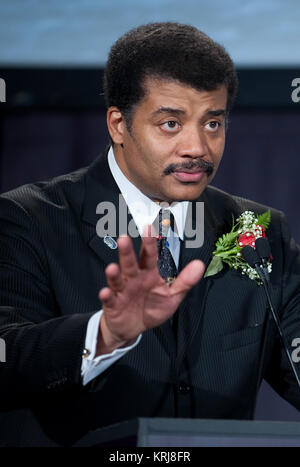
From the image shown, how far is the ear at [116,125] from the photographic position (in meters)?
2.04

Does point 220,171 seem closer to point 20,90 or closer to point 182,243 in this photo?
point 20,90

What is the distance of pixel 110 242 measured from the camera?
1.94 metres

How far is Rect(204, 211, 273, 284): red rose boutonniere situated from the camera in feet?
6.59

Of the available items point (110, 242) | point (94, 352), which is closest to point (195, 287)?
point (110, 242)

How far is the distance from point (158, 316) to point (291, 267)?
96 cm

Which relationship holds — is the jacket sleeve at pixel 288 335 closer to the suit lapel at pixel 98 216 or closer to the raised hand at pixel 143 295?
the suit lapel at pixel 98 216

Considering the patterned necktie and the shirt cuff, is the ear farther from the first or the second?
the shirt cuff

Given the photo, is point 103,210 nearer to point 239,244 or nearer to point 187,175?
point 187,175

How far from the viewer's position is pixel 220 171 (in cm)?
376

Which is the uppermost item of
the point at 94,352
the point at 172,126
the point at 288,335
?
the point at 172,126

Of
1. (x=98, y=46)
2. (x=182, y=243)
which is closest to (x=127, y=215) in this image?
(x=182, y=243)

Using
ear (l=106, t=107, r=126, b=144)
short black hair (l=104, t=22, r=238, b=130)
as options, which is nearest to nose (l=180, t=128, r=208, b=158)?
short black hair (l=104, t=22, r=238, b=130)

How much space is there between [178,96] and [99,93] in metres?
1.83

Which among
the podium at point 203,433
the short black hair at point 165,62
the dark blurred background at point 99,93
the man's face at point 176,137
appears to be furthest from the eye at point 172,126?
the dark blurred background at point 99,93
